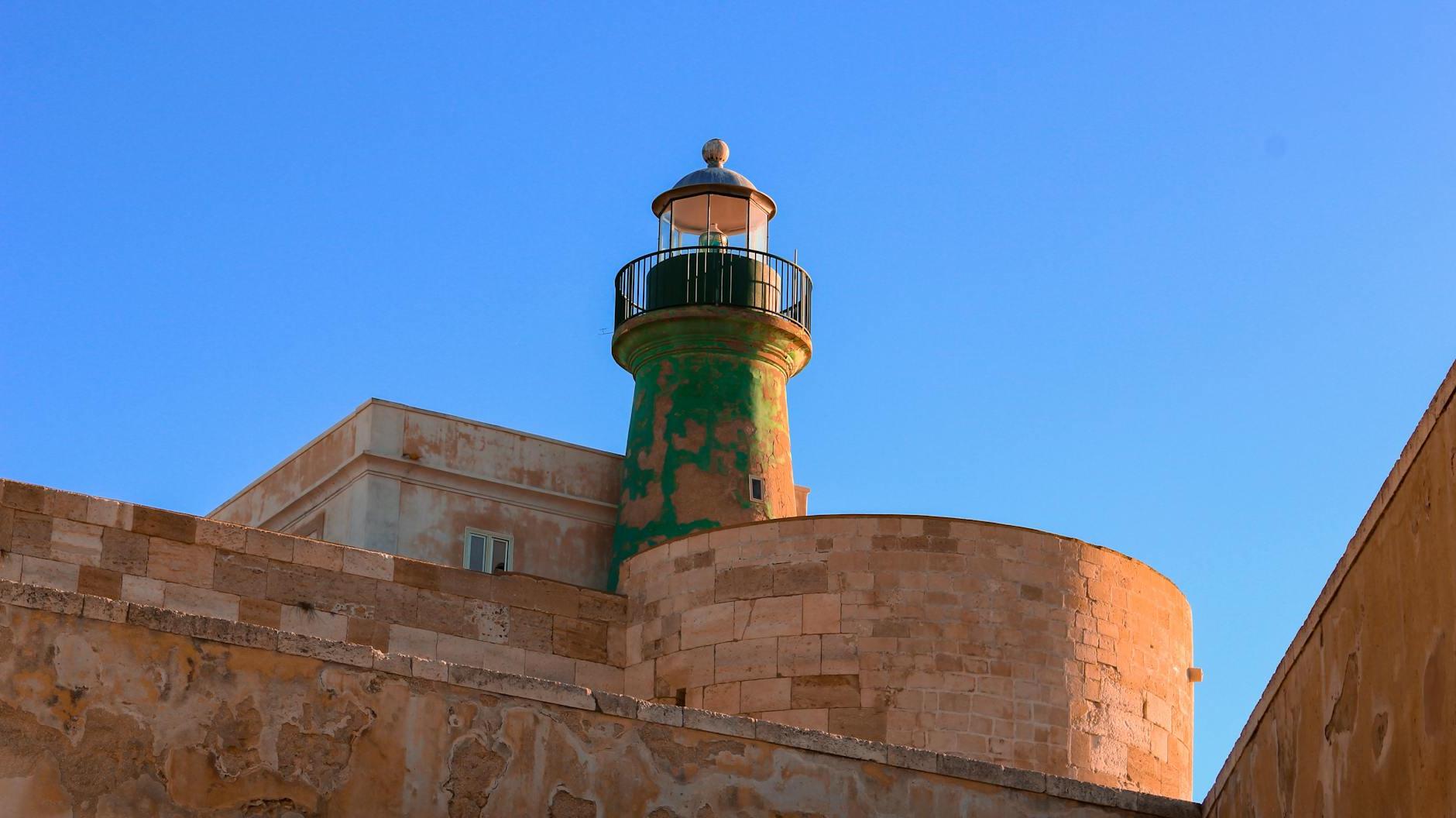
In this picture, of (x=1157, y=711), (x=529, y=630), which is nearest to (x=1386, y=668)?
(x=1157, y=711)

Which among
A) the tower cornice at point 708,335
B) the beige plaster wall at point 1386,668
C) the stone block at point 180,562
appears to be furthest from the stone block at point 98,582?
the beige plaster wall at point 1386,668

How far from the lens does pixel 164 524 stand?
1395cm

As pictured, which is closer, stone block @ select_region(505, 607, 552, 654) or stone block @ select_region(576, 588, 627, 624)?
stone block @ select_region(505, 607, 552, 654)

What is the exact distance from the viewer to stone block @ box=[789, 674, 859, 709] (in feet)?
48.5

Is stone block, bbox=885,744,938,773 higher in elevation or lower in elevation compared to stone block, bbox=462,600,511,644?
lower

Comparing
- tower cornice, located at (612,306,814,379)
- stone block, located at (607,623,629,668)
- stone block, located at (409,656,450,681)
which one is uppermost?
tower cornice, located at (612,306,814,379)

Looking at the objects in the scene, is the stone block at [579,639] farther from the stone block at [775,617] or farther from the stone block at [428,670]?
the stone block at [428,670]

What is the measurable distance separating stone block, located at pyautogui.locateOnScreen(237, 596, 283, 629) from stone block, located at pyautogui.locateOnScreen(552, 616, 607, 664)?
221 cm

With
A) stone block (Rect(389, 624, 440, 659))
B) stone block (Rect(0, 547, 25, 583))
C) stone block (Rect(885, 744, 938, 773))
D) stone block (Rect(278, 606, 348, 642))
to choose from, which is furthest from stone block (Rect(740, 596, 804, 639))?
stone block (Rect(885, 744, 938, 773))

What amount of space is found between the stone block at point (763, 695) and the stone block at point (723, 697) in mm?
17

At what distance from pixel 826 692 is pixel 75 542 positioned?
4.88m

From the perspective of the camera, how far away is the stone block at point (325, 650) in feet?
24.0

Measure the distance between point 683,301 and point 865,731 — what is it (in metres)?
5.18

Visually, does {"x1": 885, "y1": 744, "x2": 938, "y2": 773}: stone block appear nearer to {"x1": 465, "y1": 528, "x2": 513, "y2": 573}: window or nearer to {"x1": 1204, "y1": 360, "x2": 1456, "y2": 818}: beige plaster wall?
{"x1": 1204, "y1": 360, "x2": 1456, "y2": 818}: beige plaster wall
